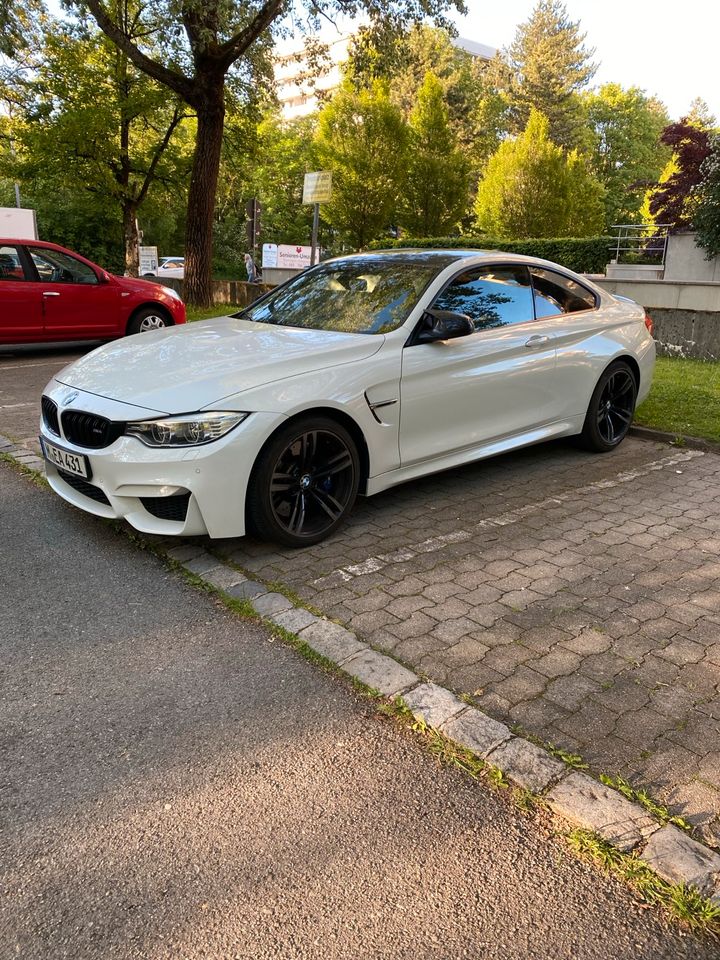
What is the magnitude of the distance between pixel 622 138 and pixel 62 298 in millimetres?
59613

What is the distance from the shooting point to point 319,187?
11.7 meters

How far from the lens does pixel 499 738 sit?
2664mm

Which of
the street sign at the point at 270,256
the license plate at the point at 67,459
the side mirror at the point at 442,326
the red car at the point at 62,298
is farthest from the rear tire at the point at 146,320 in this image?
the street sign at the point at 270,256

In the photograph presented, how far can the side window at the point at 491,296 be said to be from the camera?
5.00 meters

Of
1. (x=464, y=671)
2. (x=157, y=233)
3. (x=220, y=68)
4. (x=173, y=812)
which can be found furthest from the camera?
(x=157, y=233)

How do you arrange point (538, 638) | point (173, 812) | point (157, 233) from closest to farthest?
point (173, 812) → point (538, 638) → point (157, 233)

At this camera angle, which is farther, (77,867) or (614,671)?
(614,671)

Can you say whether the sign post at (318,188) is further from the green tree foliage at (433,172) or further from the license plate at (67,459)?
the green tree foliage at (433,172)

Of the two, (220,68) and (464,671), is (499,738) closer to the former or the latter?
(464,671)

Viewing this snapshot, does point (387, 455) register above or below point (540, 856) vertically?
above

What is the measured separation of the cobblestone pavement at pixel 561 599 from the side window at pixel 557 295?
1248mm

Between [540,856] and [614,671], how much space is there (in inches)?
43.4

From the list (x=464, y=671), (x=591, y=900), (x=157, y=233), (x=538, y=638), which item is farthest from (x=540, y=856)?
(x=157, y=233)

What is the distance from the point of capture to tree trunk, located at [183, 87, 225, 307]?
49.3 ft
